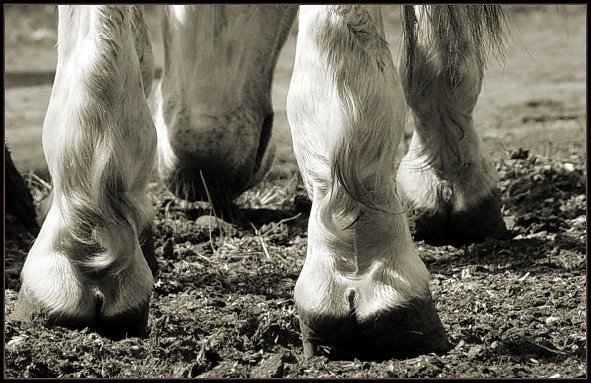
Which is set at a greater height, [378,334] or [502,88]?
[378,334]

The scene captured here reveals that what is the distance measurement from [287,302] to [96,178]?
0.69m

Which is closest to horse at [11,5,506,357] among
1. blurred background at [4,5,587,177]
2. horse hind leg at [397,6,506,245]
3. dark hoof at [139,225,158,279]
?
dark hoof at [139,225,158,279]

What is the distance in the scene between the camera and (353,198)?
8.20 feet

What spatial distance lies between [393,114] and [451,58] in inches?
45.5

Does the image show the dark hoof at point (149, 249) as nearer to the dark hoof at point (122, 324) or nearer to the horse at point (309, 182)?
the horse at point (309, 182)

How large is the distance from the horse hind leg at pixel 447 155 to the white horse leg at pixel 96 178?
1194 millimetres

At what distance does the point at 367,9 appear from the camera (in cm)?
255

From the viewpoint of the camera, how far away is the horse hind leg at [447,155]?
367 centimetres

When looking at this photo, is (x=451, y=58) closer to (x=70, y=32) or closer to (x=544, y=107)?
(x=70, y=32)

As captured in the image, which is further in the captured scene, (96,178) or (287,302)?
(287,302)

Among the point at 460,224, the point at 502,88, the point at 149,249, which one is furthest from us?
the point at 502,88

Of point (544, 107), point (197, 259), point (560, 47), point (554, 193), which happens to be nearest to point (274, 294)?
point (197, 259)

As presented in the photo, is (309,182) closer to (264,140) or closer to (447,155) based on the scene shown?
(447,155)

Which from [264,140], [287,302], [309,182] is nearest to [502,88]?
[264,140]
